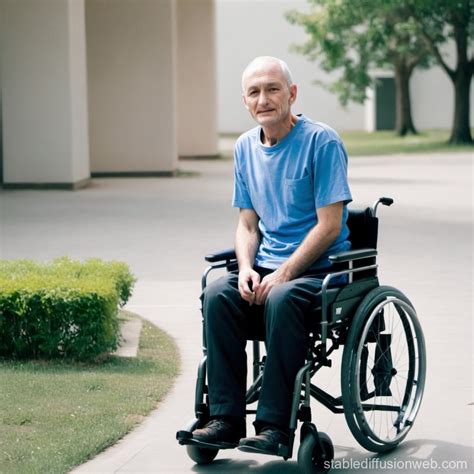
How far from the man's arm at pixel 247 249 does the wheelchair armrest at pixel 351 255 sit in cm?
31

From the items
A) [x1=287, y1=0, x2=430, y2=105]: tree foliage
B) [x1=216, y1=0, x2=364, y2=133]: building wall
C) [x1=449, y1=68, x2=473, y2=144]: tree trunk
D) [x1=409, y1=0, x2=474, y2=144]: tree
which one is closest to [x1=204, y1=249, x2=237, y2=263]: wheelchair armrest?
[x1=287, y1=0, x2=430, y2=105]: tree foliage

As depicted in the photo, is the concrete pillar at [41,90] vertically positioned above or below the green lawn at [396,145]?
above

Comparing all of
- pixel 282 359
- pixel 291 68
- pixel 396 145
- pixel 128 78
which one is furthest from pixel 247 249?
pixel 291 68

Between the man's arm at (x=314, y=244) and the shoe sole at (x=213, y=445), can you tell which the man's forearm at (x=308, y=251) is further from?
the shoe sole at (x=213, y=445)

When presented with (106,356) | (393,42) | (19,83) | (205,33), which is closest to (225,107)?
(393,42)

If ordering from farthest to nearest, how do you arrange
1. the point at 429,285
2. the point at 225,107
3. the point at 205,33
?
the point at 225,107, the point at 205,33, the point at 429,285

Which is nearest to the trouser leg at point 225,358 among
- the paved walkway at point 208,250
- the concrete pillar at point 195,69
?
the paved walkway at point 208,250

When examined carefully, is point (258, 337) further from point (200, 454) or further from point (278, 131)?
point (278, 131)

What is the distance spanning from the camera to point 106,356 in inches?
280

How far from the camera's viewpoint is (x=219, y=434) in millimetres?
4965

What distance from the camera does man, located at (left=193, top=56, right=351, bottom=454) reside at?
4891mm

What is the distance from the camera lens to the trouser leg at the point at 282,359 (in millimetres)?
4879

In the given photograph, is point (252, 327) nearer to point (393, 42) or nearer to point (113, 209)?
point (113, 209)

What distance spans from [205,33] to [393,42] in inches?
503
